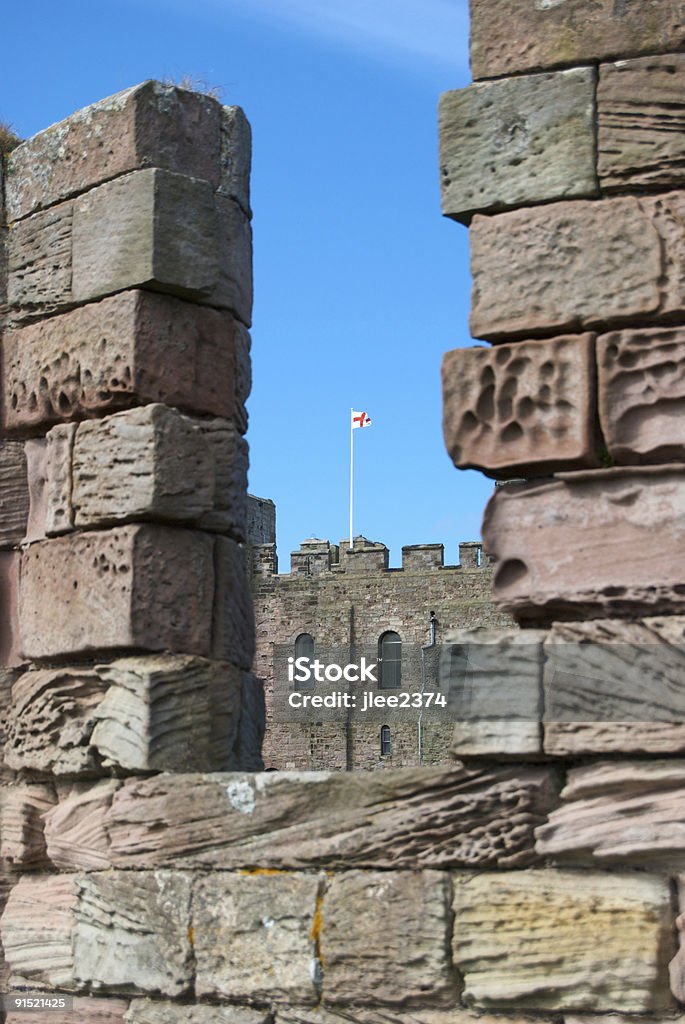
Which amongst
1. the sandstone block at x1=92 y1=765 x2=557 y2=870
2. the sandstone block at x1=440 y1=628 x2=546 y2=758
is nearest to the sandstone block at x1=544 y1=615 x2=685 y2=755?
the sandstone block at x1=440 y1=628 x2=546 y2=758

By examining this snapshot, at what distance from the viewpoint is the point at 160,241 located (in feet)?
20.9

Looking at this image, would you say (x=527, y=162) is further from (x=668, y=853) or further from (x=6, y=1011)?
(x=6, y=1011)

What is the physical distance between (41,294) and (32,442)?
64 centimetres

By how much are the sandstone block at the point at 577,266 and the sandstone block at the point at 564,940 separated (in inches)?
67.4

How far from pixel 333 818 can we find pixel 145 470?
1615mm

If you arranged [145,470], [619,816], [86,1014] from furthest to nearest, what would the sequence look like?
1. [145,470]
2. [86,1014]
3. [619,816]

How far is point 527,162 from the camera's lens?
5.28m

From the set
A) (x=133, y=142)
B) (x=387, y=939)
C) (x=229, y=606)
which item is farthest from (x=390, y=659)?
(x=387, y=939)

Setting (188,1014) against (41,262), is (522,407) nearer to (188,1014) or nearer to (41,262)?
(188,1014)

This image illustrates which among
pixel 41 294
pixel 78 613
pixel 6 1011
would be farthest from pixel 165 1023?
pixel 41 294

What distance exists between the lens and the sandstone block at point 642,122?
5.04m

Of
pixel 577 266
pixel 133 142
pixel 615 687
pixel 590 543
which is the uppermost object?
pixel 133 142

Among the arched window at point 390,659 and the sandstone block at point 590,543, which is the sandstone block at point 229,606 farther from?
the arched window at point 390,659

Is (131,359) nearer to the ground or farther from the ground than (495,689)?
farther from the ground
